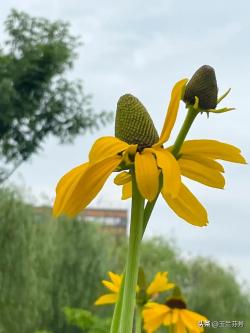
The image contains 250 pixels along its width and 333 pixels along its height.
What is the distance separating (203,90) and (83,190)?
0.11 metres

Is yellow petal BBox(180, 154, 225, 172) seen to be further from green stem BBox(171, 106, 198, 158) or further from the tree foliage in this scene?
the tree foliage

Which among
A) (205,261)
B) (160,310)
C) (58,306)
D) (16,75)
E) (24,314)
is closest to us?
(160,310)

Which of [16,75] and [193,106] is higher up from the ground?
[16,75]

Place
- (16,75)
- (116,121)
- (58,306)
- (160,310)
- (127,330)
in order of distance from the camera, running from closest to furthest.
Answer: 1. (127,330)
2. (116,121)
3. (160,310)
4. (58,306)
5. (16,75)

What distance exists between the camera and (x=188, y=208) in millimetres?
487

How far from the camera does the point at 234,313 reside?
11.7 metres

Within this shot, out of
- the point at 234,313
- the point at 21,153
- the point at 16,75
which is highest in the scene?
the point at 16,75

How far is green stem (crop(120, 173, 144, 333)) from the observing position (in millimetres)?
441

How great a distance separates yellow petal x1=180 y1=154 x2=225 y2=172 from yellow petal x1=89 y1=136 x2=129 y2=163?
0.14ft

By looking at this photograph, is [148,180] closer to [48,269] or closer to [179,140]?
[179,140]

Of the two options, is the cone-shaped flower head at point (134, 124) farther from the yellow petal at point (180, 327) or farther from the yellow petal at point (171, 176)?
the yellow petal at point (180, 327)

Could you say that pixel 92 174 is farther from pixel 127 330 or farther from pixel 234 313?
pixel 234 313

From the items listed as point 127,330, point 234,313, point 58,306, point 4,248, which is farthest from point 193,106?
point 234,313

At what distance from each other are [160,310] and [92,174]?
84cm
